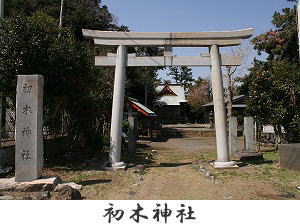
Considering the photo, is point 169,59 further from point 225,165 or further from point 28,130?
point 28,130

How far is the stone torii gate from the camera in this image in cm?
992

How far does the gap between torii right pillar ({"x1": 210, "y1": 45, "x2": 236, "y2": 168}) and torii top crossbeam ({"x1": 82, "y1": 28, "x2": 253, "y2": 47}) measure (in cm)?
54

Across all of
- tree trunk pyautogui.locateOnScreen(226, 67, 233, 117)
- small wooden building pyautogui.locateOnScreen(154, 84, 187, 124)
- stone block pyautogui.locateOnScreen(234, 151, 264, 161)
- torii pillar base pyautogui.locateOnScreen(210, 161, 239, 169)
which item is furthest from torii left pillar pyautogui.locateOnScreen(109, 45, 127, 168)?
small wooden building pyautogui.locateOnScreen(154, 84, 187, 124)

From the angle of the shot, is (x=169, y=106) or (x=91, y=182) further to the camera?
(x=169, y=106)

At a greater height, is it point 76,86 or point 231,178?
point 76,86

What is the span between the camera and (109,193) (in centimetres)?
683

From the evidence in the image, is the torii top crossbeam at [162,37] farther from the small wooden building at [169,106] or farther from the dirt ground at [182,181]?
the small wooden building at [169,106]

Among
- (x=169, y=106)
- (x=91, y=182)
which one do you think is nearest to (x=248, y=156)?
(x=91, y=182)

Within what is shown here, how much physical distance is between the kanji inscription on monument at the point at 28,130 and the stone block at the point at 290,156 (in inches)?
324

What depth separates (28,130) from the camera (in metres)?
6.86

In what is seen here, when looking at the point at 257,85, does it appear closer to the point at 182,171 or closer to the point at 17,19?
the point at 182,171

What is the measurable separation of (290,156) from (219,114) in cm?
286
